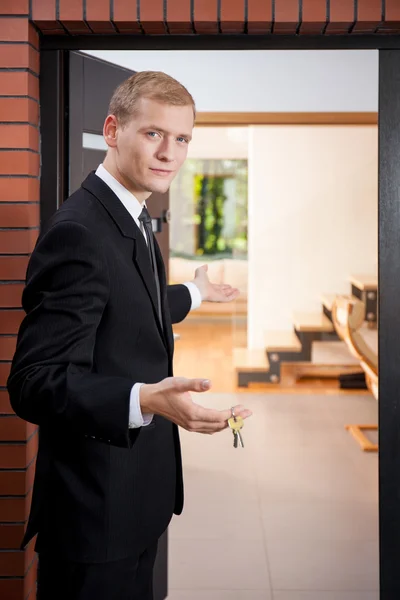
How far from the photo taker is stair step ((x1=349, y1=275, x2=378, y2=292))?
627 centimetres

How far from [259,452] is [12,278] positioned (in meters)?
3.04

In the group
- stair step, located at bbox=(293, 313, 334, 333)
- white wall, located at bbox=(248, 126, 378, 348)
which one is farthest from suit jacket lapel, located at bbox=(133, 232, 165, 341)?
white wall, located at bbox=(248, 126, 378, 348)

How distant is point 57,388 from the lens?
1263mm

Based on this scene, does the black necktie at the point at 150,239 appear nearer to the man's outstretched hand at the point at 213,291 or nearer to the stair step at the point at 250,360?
the man's outstretched hand at the point at 213,291

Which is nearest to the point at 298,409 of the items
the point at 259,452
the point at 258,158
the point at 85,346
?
the point at 259,452

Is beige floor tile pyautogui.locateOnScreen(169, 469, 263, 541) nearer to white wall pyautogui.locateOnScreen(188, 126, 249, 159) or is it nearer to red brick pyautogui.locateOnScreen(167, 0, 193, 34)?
red brick pyautogui.locateOnScreen(167, 0, 193, 34)

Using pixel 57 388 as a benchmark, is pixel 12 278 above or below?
above

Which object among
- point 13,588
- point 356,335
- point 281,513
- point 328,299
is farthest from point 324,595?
point 328,299

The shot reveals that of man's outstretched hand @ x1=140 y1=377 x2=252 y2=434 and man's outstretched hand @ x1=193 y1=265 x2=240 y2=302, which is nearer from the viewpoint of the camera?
man's outstretched hand @ x1=140 y1=377 x2=252 y2=434

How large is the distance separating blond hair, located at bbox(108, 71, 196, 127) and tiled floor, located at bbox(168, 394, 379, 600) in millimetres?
1920

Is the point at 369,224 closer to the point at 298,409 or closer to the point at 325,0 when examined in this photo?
the point at 298,409

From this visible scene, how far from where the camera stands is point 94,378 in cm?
129

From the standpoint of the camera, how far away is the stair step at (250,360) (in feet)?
21.8

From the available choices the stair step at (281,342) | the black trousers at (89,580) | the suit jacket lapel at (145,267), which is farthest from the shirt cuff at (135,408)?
the stair step at (281,342)
